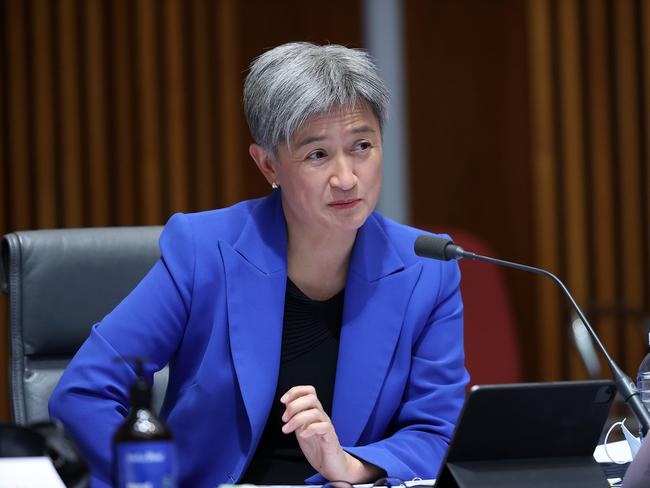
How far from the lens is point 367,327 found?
2150mm

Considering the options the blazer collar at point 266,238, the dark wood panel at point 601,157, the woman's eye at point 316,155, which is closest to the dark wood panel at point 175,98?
the dark wood panel at point 601,157

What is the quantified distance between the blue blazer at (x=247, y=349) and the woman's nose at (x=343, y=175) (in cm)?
23

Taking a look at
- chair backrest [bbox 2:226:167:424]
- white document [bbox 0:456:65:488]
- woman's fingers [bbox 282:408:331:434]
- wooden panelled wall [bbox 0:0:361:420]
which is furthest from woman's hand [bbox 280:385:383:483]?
wooden panelled wall [bbox 0:0:361:420]

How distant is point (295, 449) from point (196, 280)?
0.40 metres

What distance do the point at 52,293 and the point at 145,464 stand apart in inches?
46.9

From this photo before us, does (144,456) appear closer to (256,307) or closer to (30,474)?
(30,474)

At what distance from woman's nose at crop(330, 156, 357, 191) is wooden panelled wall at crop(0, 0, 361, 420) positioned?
2.56 metres

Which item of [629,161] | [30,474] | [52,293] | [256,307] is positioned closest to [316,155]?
[256,307]

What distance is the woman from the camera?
203cm

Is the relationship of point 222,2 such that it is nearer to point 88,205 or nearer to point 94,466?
point 88,205

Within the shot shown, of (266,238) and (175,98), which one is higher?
(175,98)

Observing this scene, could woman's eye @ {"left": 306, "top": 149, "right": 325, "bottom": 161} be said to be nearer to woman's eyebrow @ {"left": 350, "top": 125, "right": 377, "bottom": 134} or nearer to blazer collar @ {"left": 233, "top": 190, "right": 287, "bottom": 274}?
woman's eyebrow @ {"left": 350, "top": 125, "right": 377, "bottom": 134}

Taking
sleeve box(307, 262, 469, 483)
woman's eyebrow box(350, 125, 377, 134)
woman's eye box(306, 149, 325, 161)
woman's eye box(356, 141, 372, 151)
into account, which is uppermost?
woman's eyebrow box(350, 125, 377, 134)

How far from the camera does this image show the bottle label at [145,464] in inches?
48.2
